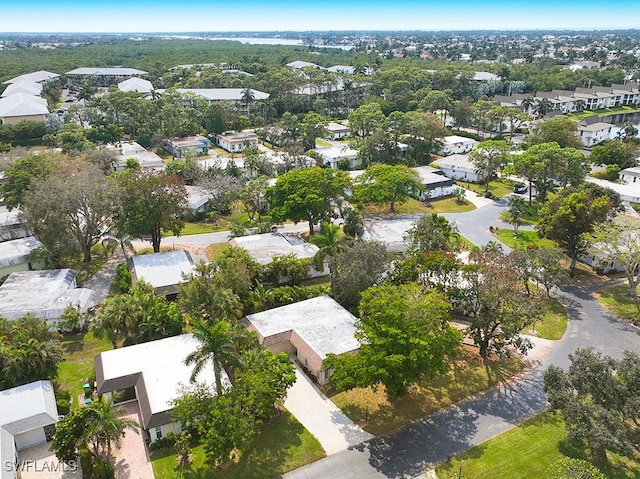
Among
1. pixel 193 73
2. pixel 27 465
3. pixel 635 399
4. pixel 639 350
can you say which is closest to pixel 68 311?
pixel 27 465

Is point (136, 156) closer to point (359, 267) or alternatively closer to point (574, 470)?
point (359, 267)

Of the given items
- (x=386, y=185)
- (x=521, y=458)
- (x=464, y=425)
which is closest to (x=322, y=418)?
(x=464, y=425)

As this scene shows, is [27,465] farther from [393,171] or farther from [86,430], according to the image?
[393,171]

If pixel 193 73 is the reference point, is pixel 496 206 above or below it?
below

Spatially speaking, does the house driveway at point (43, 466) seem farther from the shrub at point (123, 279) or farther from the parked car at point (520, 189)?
the parked car at point (520, 189)

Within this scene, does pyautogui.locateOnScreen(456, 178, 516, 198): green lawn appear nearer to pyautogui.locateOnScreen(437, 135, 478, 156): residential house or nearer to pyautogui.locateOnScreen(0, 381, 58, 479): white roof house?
pyautogui.locateOnScreen(437, 135, 478, 156): residential house

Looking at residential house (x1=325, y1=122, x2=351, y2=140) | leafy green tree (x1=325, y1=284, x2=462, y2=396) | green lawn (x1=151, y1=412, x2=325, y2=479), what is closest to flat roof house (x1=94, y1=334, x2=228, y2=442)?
green lawn (x1=151, y1=412, x2=325, y2=479)

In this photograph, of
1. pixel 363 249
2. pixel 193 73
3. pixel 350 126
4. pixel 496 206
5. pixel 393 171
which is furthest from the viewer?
pixel 193 73

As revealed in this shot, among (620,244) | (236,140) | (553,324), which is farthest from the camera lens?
(236,140)
